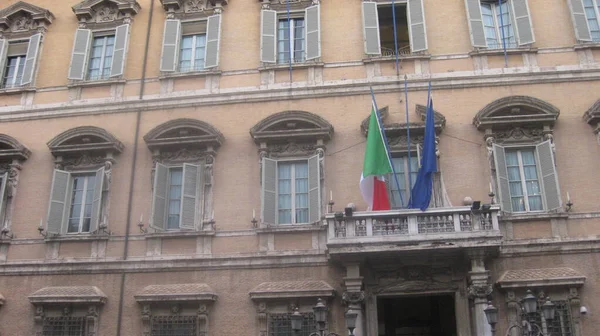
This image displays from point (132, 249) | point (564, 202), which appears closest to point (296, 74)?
point (132, 249)

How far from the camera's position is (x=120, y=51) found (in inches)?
660

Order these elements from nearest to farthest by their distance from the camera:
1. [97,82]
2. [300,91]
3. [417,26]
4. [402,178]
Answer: [402,178]
[300,91]
[417,26]
[97,82]

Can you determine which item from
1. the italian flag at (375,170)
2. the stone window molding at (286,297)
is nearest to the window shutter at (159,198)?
the stone window molding at (286,297)

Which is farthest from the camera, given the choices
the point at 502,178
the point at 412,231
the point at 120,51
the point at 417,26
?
the point at 120,51

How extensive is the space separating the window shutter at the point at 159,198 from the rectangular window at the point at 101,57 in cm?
352

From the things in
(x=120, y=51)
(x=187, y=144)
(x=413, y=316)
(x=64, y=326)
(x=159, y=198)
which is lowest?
(x=64, y=326)

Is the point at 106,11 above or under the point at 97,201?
above

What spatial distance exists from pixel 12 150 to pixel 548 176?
507 inches

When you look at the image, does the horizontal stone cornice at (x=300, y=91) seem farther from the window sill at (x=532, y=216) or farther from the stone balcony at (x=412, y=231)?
the stone balcony at (x=412, y=231)

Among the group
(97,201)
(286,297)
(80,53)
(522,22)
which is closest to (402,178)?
(286,297)

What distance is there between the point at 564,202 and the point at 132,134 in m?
10.4

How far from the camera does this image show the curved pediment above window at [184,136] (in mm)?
15031

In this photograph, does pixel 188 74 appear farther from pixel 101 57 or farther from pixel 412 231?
pixel 412 231

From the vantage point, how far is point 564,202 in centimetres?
1363
